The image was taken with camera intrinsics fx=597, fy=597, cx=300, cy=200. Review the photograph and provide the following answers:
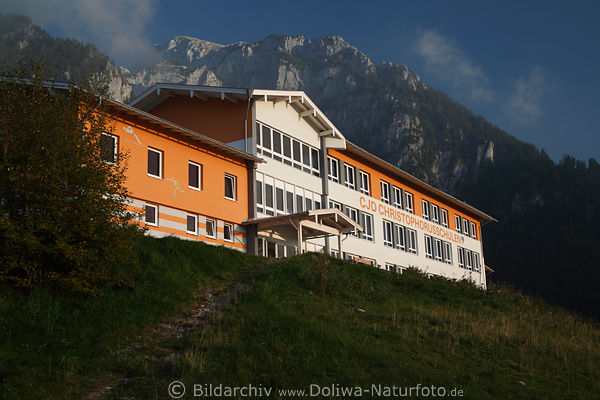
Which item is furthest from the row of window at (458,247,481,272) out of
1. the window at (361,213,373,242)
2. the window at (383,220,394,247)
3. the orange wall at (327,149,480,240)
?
the window at (361,213,373,242)

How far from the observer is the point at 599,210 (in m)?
103

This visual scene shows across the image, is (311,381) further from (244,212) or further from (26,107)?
(244,212)

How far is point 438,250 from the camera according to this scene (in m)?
45.4

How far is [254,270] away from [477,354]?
8530 mm

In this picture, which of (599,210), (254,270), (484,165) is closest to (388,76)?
(484,165)

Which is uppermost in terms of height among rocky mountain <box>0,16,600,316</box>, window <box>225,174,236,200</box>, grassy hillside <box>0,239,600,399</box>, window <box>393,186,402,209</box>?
rocky mountain <box>0,16,600,316</box>

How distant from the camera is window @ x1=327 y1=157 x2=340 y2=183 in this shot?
34.2 meters

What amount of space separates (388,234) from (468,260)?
14386mm

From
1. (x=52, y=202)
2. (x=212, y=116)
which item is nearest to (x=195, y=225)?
(x=212, y=116)

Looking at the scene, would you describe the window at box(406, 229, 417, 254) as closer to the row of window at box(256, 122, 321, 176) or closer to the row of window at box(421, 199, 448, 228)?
the row of window at box(421, 199, 448, 228)

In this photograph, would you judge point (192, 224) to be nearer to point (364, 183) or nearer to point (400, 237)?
point (364, 183)

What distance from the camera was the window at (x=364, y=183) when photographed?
37406 millimetres

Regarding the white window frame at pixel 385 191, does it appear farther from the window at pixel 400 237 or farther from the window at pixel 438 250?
the window at pixel 438 250

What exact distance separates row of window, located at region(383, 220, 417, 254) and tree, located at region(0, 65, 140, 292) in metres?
26.1
